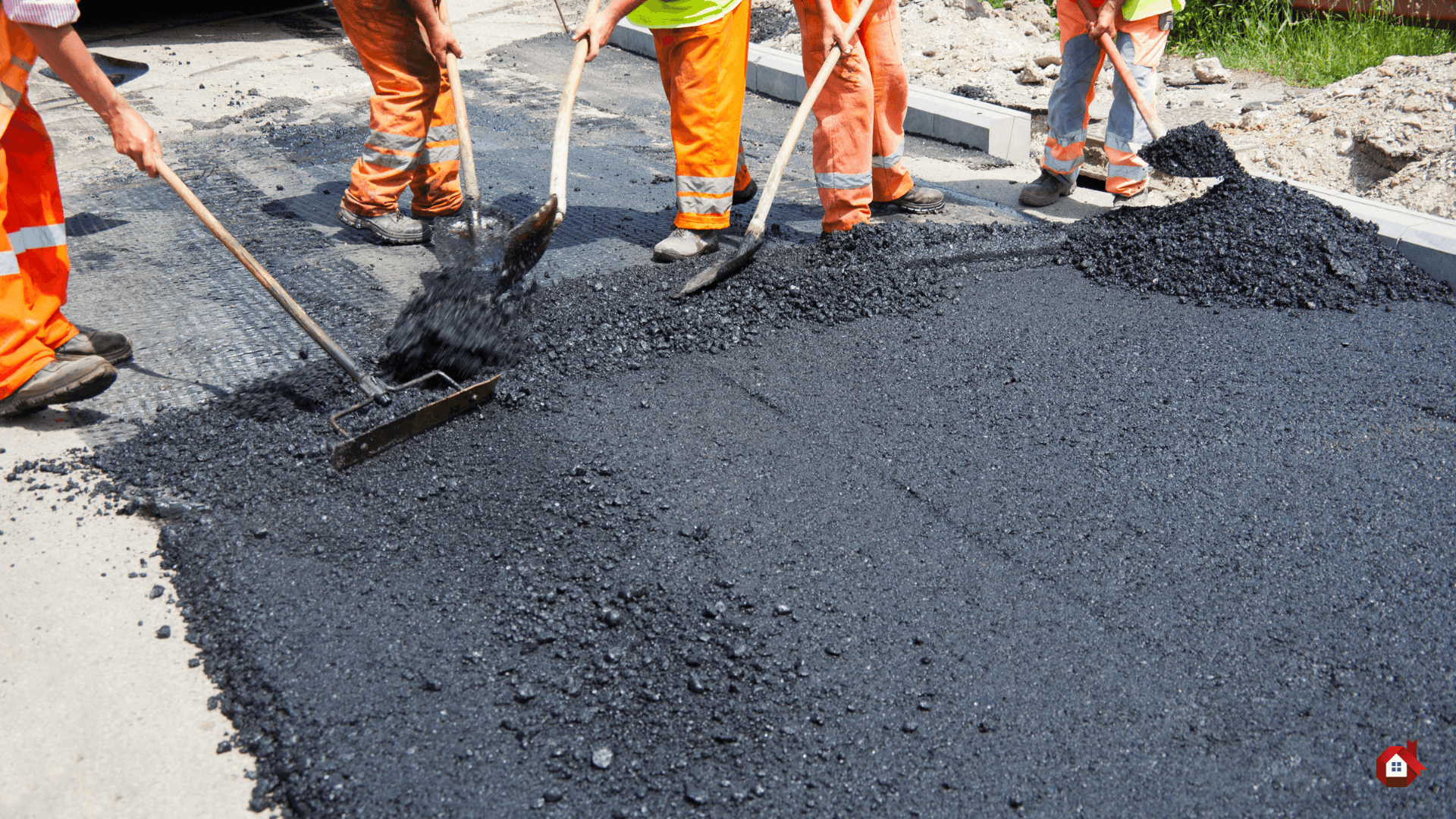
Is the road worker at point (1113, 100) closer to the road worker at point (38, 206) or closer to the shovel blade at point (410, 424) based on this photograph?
the shovel blade at point (410, 424)

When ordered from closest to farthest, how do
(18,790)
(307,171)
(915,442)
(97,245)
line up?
1. (18,790)
2. (915,442)
3. (97,245)
4. (307,171)

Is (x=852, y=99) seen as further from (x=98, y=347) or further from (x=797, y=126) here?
(x=98, y=347)

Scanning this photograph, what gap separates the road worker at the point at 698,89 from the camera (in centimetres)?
320

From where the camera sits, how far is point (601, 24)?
10.3ft

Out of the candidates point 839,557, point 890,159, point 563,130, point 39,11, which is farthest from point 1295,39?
point 39,11

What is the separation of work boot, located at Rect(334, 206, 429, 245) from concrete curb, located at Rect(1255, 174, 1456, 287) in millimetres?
3767

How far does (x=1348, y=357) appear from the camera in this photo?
9.25ft

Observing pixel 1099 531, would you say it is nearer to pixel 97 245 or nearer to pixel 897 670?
pixel 897 670

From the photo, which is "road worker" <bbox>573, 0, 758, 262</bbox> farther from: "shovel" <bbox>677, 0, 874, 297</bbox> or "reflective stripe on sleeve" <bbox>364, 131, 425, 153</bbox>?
"reflective stripe on sleeve" <bbox>364, 131, 425, 153</bbox>

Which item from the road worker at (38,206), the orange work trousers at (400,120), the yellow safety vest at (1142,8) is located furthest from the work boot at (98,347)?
the yellow safety vest at (1142,8)

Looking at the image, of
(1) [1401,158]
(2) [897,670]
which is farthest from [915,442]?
(1) [1401,158]

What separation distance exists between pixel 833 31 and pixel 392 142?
70.7 inches

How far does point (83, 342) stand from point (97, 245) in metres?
1.20

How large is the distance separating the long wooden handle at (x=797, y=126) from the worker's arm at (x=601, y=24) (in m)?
0.71
